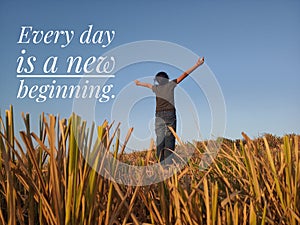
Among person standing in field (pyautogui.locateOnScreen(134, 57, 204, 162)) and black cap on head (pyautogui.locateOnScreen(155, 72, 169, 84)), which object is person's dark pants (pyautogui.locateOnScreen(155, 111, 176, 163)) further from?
black cap on head (pyautogui.locateOnScreen(155, 72, 169, 84))

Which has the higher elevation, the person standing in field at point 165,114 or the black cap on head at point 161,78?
the black cap on head at point 161,78

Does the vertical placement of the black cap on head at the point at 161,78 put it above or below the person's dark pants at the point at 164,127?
above

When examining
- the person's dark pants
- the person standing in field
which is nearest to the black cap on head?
the person standing in field

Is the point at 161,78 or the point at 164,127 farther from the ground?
the point at 161,78

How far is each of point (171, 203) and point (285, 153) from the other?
1.36ft

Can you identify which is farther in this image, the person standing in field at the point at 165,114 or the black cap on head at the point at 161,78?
the black cap on head at the point at 161,78

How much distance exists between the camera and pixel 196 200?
0.98 meters

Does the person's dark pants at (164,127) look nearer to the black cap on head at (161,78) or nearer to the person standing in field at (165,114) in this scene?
the person standing in field at (165,114)

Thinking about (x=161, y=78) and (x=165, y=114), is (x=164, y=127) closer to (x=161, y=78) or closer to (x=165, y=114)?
(x=165, y=114)

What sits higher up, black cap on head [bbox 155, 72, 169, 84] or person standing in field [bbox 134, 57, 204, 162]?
black cap on head [bbox 155, 72, 169, 84]

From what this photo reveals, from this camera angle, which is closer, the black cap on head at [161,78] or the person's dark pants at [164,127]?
the person's dark pants at [164,127]

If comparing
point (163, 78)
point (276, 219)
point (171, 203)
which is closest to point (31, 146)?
point (171, 203)

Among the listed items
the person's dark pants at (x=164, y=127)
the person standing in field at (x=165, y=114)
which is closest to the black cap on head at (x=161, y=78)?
the person standing in field at (x=165, y=114)

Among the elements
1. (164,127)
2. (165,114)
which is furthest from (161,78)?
(164,127)
